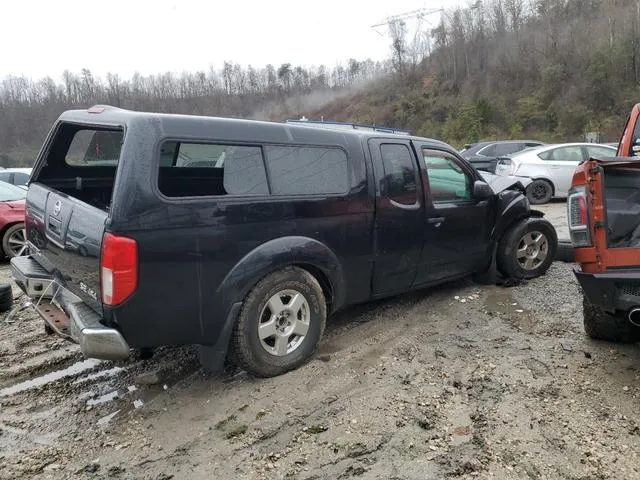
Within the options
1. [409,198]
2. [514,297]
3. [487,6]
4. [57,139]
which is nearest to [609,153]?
[514,297]

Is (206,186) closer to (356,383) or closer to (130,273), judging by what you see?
(130,273)

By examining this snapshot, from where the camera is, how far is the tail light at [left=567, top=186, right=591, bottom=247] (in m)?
3.34

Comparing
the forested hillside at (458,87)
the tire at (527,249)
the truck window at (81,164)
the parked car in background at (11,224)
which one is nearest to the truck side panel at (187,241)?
the truck window at (81,164)

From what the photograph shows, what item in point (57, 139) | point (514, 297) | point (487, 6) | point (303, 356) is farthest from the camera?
point (487, 6)

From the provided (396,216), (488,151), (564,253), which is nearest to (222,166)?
(396,216)

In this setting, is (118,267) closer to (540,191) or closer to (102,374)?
(102,374)

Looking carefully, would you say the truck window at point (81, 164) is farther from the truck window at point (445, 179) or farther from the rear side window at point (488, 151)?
the rear side window at point (488, 151)

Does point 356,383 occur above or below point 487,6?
below

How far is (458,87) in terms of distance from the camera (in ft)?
188

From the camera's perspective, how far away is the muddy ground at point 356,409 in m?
2.66

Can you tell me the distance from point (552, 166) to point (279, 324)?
36.7 feet

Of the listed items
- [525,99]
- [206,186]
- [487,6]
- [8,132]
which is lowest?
[206,186]

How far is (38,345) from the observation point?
439 cm

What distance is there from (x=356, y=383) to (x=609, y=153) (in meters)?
12.0
